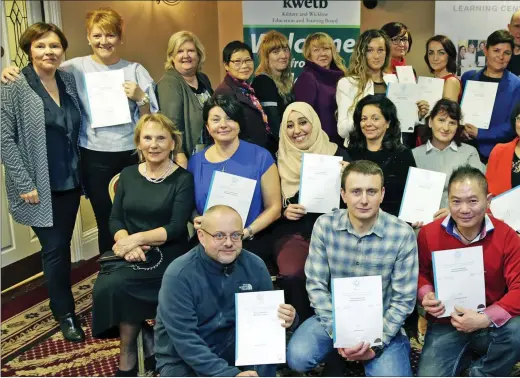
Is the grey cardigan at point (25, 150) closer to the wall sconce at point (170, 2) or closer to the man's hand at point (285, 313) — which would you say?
the man's hand at point (285, 313)

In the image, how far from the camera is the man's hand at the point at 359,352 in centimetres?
239

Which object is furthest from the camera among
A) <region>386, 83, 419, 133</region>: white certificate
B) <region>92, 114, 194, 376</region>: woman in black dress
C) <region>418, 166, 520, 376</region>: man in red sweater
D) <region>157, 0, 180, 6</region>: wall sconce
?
<region>157, 0, 180, 6</region>: wall sconce

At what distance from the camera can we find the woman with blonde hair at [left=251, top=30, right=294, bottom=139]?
389 cm

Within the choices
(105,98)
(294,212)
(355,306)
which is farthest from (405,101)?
(105,98)

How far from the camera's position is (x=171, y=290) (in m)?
2.29

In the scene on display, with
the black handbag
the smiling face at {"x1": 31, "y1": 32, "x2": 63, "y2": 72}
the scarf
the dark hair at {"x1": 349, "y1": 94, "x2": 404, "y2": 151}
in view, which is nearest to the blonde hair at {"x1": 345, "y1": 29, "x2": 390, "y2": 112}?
the dark hair at {"x1": 349, "y1": 94, "x2": 404, "y2": 151}

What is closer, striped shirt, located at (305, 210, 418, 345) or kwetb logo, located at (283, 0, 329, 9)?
striped shirt, located at (305, 210, 418, 345)

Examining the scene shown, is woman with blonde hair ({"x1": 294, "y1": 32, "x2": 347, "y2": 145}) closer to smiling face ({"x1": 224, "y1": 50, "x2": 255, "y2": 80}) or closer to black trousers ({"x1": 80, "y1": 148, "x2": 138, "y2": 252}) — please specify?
smiling face ({"x1": 224, "y1": 50, "x2": 255, "y2": 80})

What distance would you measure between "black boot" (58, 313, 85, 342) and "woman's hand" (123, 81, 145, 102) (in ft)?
4.48

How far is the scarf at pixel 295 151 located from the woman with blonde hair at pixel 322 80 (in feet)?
1.84

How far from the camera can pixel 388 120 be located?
3.31m

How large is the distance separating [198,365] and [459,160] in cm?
198

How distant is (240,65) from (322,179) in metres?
1.04

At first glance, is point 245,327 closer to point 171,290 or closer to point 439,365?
point 171,290
